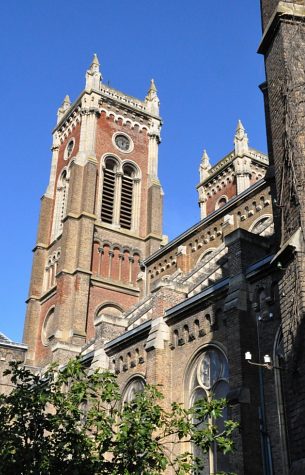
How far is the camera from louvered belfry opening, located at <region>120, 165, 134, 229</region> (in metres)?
41.8

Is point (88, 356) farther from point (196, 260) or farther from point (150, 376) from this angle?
point (196, 260)

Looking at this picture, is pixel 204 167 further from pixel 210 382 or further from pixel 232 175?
pixel 210 382

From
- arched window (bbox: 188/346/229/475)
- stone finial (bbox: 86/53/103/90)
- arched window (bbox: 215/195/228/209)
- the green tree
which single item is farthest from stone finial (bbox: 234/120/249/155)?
the green tree

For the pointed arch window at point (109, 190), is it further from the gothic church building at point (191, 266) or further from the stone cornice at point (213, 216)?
the stone cornice at point (213, 216)

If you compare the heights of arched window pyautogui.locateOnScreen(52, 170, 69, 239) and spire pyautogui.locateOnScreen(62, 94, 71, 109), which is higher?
spire pyautogui.locateOnScreen(62, 94, 71, 109)

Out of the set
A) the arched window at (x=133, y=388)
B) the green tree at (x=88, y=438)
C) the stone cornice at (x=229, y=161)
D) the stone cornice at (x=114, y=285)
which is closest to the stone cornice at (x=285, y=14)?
the green tree at (x=88, y=438)

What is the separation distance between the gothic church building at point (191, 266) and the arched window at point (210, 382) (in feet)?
0.18

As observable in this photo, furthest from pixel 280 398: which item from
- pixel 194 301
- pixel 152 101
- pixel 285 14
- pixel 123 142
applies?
pixel 152 101

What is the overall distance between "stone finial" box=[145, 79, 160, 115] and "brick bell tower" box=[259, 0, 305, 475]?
31352mm

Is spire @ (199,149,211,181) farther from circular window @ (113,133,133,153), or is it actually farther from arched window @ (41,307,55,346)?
arched window @ (41,307,55,346)

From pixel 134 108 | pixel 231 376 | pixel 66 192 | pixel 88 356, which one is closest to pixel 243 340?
pixel 231 376

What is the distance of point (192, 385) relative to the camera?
1967cm

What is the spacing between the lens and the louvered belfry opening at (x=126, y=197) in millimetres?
41812

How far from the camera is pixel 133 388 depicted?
2250 centimetres
